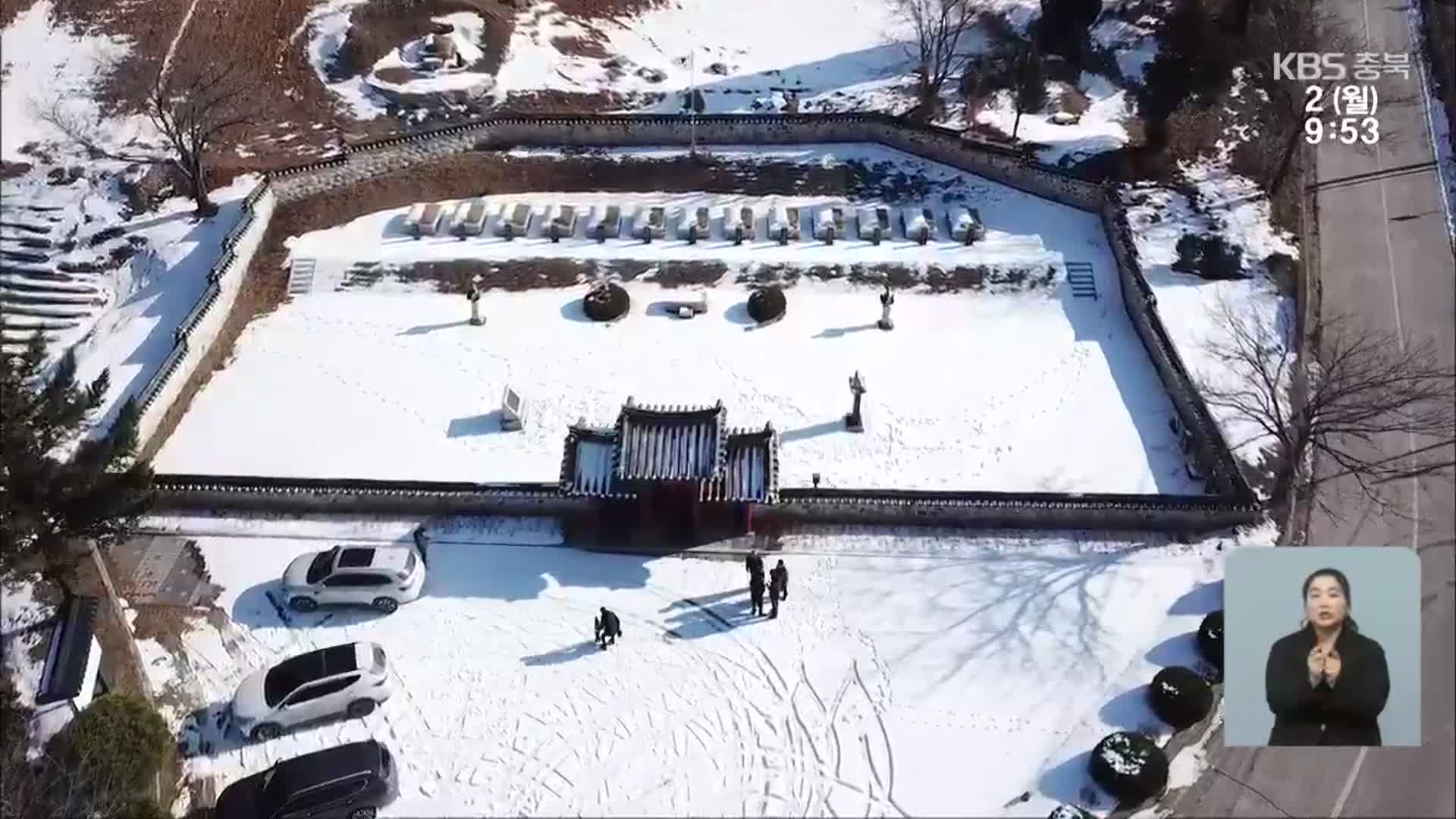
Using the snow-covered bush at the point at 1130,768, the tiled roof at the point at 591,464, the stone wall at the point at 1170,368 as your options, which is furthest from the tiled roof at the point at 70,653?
the stone wall at the point at 1170,368

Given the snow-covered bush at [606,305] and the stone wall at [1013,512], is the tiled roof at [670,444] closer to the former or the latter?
the stone wall at [1013,512]

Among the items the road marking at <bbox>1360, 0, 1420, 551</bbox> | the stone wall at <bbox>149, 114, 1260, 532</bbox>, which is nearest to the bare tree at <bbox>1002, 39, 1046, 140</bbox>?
the stone wall at <bbox>149, 114, 1260, 532</bbox>

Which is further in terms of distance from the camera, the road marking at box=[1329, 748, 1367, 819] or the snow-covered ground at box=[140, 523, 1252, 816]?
the snow-covered ground at box=[140, 523, 1252, 816]

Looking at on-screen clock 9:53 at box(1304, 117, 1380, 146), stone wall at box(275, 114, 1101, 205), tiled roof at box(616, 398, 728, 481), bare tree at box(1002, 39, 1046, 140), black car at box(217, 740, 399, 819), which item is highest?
bare tree at box(1002, 39, 1046, 140)

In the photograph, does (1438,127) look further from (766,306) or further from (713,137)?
(766,306)

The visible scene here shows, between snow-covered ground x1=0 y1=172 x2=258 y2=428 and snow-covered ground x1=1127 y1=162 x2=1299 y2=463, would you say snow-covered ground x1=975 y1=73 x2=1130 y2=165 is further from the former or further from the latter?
snow-covered ground x1=0 y1=172 x2=258 y2=428

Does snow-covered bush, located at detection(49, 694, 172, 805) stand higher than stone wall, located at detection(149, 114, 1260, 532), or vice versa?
stone wall, located at detection(149, 114, 1260, 532)
